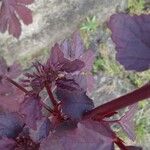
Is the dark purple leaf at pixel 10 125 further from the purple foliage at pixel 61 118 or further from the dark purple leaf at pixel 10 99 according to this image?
the dark purple leaf at pixel 10 99

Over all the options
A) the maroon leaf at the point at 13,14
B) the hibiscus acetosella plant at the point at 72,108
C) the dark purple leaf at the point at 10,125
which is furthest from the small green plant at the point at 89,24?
the dark purple leaf at the point at 10,125

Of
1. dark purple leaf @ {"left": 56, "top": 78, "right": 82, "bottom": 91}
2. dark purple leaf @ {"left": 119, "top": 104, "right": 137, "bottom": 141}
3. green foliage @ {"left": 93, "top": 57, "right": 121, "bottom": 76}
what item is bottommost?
green foliage @ {"left": 93, "top": 57, "right": 121, "bottom": 76}

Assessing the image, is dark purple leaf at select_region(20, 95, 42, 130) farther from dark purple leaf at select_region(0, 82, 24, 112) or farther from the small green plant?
the small green plant

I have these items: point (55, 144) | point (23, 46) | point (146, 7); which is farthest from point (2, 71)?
point (146, 7)

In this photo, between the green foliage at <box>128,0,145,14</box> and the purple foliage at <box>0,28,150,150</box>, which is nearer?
the purple foliage at <box>0,28,150,150</box>

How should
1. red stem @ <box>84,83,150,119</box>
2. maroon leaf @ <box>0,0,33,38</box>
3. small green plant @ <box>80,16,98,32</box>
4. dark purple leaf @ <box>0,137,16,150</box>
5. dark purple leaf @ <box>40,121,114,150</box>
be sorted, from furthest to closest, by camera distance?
small green plant @ <box>80,16,98,32</box>
maroon leaf @ <box>0,0,33,38</box>
dark purple leaf @ <box>0,137,16,150</box>
dark purple leaf @ <box>40,121,114,150</box>
red stem @ <box>84,83,150,119</box>

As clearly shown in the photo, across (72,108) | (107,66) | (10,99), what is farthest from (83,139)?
(107,66)

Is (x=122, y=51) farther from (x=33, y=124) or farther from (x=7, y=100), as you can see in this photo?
(x=7, y=100)

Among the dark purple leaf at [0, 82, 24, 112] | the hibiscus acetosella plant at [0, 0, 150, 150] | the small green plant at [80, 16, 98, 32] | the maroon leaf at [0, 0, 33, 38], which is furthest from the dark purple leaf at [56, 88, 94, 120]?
the small green plant at [80, 16, 98, 32]
